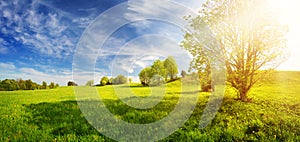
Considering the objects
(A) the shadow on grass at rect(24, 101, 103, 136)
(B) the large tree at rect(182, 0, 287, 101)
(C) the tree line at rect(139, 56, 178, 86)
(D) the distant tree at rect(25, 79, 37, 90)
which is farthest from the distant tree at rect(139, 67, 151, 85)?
(D) the distant tree at rect(25, 79, 37, 90)

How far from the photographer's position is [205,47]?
14188 mm

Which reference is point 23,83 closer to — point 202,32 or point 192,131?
point 202,32

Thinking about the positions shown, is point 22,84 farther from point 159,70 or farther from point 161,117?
point 161,117

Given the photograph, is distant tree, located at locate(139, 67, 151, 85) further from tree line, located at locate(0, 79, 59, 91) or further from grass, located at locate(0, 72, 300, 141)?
tree line, located at locate(0, 79, 59, 91)

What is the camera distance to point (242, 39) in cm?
1405

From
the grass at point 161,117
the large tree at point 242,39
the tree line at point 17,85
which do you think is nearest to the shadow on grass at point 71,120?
the grass at point 161,117

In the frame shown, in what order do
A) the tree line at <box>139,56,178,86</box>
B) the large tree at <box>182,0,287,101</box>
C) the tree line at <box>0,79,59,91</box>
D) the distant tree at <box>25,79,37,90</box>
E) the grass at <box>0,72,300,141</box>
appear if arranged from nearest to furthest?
the grass at <box>0,72,300,141</box>, the large tree at <box>182,0,287,101</box>, the tree line at <box>139,56,178,86</box>, the tree line at <box>0,79,59,91</box>, the distant tree at <box>25,79,37,90</box>

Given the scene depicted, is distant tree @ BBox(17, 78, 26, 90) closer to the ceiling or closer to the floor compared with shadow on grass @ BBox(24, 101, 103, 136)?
closer to the ceiling

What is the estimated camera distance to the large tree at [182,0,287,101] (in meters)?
13.9

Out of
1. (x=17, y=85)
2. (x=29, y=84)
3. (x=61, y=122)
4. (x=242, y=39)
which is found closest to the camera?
(x=61, y=122)

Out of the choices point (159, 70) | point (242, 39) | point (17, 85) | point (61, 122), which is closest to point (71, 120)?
point (61, 122)

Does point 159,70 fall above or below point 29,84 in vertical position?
above

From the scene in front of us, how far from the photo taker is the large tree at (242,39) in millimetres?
13914

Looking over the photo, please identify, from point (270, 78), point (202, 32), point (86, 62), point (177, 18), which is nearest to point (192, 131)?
point (86, 62)
